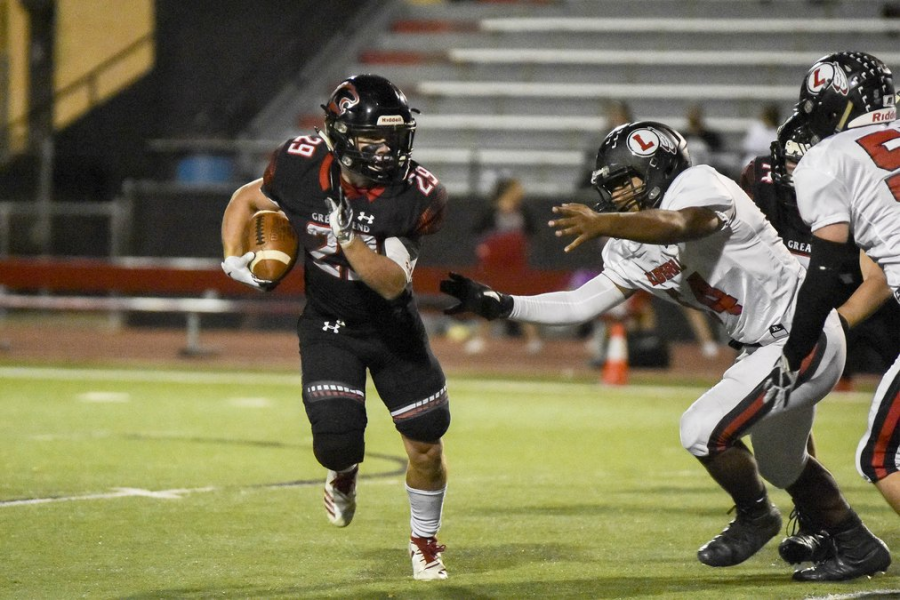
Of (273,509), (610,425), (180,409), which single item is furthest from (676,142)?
(180,409)

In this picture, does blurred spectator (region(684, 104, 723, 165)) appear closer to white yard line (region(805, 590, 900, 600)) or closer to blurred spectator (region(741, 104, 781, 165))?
blurred spectator (region(741, 104, 781, 165))

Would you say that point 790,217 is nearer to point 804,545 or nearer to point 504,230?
point 804,545

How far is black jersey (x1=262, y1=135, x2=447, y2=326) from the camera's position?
17.2 feet

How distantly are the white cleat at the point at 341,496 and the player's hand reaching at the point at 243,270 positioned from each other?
2.42 ft

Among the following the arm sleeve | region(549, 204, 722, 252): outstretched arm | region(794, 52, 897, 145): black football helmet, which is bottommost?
the arm sleeve

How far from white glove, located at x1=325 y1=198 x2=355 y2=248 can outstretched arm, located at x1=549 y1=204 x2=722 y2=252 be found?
0.67m

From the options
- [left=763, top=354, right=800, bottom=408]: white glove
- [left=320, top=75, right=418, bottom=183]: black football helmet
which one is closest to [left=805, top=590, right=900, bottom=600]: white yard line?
[left=763, top=354, right=800, bottom=408]: white glove

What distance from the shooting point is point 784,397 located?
5.07 metres

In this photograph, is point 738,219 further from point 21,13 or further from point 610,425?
point 21,13

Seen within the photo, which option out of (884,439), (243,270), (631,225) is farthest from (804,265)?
(243,270)

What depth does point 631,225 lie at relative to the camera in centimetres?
476

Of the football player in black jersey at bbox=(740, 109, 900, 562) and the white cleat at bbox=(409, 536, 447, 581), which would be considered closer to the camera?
the white cleat at bbox=(409, 536, 447, 581)

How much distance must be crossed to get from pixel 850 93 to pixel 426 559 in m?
2.14

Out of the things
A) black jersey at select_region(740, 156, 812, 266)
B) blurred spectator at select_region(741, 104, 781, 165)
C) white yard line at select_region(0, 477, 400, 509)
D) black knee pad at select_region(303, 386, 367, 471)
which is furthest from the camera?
blurred spectator at select_region(741, 104, 781, 165)
